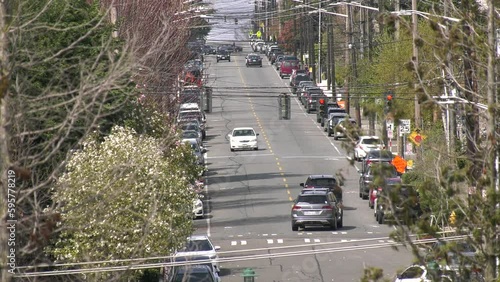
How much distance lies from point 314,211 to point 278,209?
550 cm

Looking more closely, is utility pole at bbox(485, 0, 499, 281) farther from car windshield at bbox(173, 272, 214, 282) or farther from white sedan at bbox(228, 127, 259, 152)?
white sedan at bbox(228, 127, 259, 152)

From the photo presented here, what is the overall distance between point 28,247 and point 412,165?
122 ft

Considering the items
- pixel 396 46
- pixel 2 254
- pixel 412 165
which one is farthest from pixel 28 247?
pixel 396 46

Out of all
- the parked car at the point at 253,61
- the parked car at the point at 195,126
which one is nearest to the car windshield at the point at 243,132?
the parked car at the point at 195,126

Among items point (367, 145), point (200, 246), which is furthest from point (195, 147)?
point (200, 246)

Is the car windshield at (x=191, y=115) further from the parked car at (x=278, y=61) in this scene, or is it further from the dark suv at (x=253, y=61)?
the dark suv at (x=253, y=61)

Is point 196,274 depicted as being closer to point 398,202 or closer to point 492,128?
point 492,128

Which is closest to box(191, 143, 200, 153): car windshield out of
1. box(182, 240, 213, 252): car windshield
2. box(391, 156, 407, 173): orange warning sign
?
box(391, 156, 407, 173): orange warning sign

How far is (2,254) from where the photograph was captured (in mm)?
9758

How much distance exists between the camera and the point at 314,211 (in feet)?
138

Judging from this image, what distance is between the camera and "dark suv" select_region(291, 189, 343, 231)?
4188cm

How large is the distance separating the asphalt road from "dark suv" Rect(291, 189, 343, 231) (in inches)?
16.8

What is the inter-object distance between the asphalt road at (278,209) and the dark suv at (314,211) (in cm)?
43

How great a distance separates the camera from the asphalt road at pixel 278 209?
3403 centimetres
